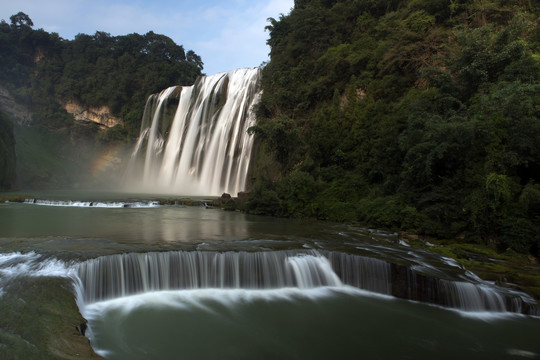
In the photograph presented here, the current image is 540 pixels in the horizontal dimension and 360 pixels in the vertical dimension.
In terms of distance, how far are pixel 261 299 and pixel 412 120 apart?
9.05 m

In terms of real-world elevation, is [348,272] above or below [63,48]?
below

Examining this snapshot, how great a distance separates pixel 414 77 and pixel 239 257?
1367 cm

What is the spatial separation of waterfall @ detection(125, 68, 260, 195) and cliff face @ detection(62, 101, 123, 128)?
7884mm

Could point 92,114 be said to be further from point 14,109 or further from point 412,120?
point 412,120

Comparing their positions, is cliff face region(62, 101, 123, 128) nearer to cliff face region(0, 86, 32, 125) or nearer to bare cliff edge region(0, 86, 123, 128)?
bare cliff edge region(0, 86, 123, 128)

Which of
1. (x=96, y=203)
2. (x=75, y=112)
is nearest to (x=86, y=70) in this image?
(x=75, y=112)

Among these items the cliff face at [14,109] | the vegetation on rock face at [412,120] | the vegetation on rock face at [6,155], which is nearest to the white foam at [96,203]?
the vegetation on rock face at [412,120]

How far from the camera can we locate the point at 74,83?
44.8 meters

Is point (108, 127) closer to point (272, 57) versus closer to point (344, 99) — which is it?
point (272, 57)

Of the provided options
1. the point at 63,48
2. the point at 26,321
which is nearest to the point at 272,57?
the point at 26,321

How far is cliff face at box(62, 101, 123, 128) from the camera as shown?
43781mm

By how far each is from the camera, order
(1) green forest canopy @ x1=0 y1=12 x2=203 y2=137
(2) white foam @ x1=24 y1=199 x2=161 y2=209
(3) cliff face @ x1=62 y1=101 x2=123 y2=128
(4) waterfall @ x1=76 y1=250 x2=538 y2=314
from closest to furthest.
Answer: (4) waterfall @ x1=76 y1=250 x2=538 y2=314
(2) white foam @ x1=24 y1=199 x2=161 y2=209
(1) green forest canopy @ x1=0 y1=12 x2=203 y2=137
(3) cliff face @ x1=62 y1=101 x2=123 y2=128

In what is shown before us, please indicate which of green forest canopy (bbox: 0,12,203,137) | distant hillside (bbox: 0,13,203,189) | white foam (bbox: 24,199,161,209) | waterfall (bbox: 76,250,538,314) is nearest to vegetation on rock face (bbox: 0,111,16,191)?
distant hillside (bbox: 0,13,203,189)

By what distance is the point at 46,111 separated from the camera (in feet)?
143
